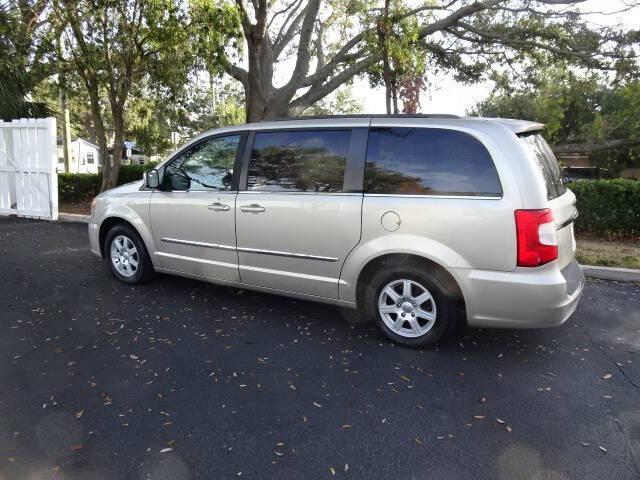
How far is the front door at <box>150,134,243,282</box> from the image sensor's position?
453 centimetres

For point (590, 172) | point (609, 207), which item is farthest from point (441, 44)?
point (590, 172)

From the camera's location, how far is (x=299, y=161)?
13.7 feet

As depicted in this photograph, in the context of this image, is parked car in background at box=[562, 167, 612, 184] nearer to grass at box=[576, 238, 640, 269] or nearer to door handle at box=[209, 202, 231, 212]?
grass at box=[576, 238, 640, 269]

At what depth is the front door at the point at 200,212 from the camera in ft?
14.9

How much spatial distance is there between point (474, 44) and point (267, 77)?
6.08 metres

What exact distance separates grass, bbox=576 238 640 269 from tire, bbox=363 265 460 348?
360cm

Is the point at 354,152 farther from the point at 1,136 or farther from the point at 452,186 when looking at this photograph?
the point at 1,136

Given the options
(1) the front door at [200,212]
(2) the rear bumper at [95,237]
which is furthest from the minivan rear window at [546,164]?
(2) the rear bumper at [95,237]

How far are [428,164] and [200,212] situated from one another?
7.44ft

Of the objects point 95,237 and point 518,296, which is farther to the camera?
point 95,237

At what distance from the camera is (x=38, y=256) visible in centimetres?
691

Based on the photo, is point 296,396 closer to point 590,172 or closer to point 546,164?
point 546,164

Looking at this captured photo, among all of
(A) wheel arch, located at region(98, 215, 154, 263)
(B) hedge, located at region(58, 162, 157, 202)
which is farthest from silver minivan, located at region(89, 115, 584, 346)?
(B) hedge, located at region(58, 162, 157, 202)

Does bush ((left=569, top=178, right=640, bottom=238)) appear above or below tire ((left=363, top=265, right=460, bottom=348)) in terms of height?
above
